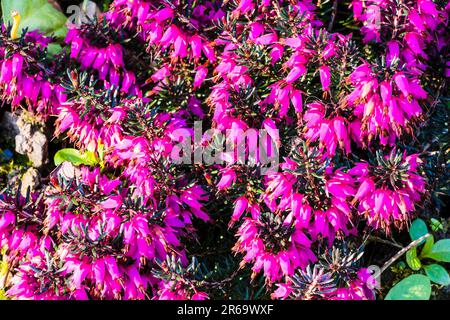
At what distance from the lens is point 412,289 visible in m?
3.02

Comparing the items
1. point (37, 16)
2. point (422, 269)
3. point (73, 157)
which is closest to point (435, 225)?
point (422, 269)

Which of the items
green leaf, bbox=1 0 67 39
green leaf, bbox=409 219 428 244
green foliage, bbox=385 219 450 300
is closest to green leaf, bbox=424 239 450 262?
green foliage, bbox=385 219 450 300

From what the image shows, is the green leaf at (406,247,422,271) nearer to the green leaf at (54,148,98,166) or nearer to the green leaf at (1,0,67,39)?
the green leaf at (54,148,98,166)

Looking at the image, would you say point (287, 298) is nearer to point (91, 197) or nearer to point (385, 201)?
point (385, 201)

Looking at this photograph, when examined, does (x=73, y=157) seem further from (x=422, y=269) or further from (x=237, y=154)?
(x=422, y=269)

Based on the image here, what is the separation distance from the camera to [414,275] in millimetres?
3051

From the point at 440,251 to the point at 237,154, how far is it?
1326mm

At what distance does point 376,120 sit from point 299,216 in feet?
1.70

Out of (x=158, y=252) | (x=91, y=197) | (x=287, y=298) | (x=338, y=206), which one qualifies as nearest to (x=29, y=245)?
(x=91, y=197)

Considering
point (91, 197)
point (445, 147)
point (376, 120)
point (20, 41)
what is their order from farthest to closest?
point (445, 147), point (20, 41), point (91, 197), point (376, 120)

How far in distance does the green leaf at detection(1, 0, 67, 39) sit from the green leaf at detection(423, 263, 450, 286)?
8.45 ft

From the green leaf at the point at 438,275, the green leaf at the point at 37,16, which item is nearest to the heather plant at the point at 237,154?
the green leaf at the point at 438,275

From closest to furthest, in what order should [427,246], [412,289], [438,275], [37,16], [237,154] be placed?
[237,154] → [412,289] → [438,275] → [427,246] → [37,16]

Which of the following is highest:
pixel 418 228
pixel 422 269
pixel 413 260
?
pixel 418 228
